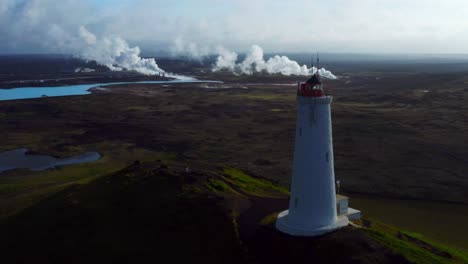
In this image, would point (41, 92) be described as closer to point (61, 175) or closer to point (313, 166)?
point (61, 175)

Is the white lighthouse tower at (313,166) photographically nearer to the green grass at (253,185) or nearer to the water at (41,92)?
the green grass at (253,185)

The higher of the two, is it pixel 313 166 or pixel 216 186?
pixel 313 166

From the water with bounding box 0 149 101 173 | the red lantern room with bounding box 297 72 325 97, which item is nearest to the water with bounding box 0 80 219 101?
the water with bounding box 0 149 101 173

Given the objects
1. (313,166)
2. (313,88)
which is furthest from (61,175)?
(313,88)

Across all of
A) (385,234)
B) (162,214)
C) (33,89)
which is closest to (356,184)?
(385,234)

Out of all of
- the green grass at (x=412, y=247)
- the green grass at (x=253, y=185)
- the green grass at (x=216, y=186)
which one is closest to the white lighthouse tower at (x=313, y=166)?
the green grass at (x=412, y=247)

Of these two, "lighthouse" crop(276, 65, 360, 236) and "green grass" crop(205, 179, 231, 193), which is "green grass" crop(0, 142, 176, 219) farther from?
"lighthouse" crop(276, 65, 360, 236)

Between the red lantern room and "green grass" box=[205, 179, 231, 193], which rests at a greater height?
the red lantern room
